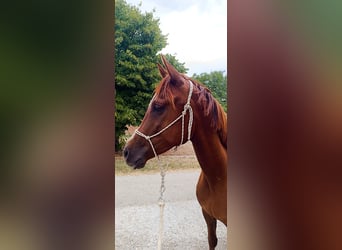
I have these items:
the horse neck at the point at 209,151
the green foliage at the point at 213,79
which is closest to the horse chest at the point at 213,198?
the horse neck at the point at 209,151

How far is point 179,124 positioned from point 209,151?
189 mm

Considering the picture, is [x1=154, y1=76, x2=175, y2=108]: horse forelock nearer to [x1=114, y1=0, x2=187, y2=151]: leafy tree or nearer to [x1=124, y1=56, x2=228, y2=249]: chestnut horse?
[x1=124, y1=56, x2=228, y2=249]: chestnut horse

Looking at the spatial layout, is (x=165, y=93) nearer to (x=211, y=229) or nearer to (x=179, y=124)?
(x=179, y=124)

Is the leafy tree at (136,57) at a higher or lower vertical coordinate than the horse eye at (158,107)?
higher

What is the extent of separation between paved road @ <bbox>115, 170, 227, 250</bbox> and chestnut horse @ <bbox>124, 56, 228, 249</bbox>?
0.28 meters

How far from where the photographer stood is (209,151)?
127 centimetres

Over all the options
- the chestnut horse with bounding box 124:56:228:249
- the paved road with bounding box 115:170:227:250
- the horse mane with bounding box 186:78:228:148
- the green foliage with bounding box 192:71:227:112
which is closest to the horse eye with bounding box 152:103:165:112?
the chestnut horse with bounding box 124:56:228:249

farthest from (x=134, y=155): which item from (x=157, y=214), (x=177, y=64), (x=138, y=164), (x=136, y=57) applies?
(x=136, y=57)

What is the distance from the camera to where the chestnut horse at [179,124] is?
1189mm

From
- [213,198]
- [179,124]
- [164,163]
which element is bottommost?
[213,198]

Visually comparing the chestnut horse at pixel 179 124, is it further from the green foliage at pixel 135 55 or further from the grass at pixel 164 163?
the green foliage at pixel 135 55

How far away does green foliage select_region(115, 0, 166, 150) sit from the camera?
69.0 inches
